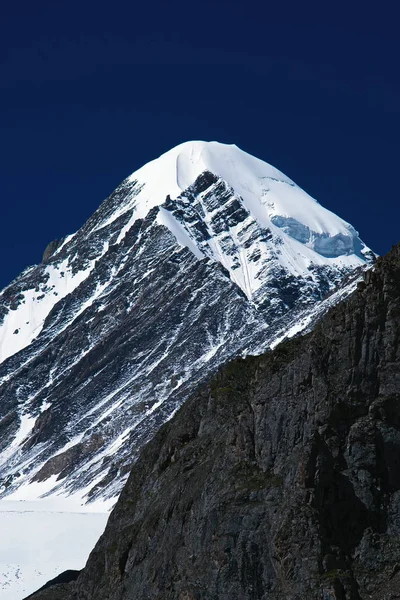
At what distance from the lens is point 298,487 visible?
30.7 m

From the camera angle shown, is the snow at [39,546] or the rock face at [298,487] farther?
the snow at [39,546]

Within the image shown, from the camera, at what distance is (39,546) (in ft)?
269

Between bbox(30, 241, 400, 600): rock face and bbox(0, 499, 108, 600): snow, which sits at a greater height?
bbox(0, 499, 108, 600): snow

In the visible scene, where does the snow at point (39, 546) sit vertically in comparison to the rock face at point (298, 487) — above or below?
above

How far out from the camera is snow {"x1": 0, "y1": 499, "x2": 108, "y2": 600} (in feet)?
226

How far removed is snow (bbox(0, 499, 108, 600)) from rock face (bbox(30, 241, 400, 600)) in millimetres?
31628

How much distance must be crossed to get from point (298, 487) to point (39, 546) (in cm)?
5380

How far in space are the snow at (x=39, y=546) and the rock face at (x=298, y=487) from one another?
104ft

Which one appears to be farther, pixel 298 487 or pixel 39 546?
pixel 39 546

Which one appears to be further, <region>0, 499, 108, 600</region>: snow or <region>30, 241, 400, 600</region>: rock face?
<region>0, 499, 108, 600</region>: snow

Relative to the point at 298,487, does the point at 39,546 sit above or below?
above

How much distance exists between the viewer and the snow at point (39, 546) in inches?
2712

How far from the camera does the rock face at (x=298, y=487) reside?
29.9 metres

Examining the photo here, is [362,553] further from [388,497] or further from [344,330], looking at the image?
[344,330]
